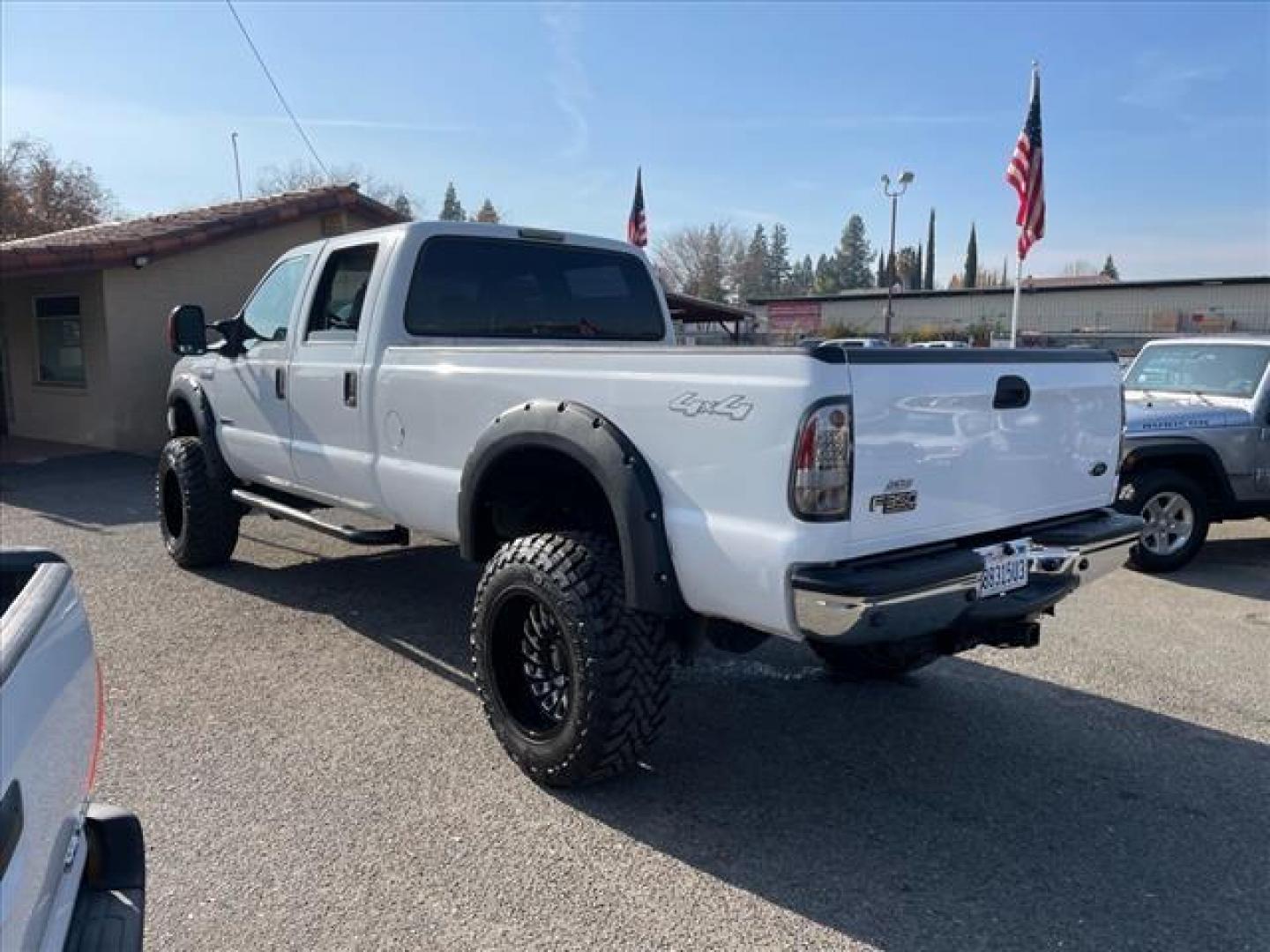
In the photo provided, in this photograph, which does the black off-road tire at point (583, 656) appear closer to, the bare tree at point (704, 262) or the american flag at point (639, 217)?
the american flag at point (639, 217)

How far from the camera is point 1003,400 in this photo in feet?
10.9

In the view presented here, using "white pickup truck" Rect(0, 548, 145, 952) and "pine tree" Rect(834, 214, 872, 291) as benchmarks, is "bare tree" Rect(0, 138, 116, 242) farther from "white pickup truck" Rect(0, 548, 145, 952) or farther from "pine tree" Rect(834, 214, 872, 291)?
"pine tree" Rect(834, 214, 872, 291)

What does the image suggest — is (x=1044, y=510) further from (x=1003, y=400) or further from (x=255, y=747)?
(x=255, y=747)

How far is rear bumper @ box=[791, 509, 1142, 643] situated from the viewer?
108 inches

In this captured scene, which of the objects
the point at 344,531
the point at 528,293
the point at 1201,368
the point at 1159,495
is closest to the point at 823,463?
the point at 528,293

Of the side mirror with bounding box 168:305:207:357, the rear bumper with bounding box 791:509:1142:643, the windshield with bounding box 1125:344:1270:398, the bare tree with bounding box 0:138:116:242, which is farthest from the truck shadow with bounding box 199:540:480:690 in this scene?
the bare tree with bounding box 0:138:116:242

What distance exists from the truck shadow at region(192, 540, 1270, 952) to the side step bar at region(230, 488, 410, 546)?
68 centimetres

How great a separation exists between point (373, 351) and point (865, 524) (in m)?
2.70

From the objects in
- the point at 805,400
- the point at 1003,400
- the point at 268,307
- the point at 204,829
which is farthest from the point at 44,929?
the point at 268,307

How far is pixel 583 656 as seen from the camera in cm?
331

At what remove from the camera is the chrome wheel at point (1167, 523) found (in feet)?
24.1

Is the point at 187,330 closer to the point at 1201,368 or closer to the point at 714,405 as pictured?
the point at 714,405

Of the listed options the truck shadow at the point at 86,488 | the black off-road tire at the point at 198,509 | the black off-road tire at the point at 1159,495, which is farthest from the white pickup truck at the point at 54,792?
the truck shadow at the point at 86,488

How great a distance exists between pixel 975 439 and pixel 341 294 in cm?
347
